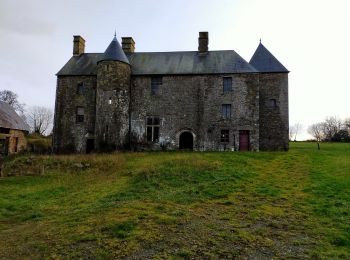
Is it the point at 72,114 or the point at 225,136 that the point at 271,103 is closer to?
the point at 225,136

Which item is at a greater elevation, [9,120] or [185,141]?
[9,120]

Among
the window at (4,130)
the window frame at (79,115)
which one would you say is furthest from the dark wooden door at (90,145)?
the window at (4,130)

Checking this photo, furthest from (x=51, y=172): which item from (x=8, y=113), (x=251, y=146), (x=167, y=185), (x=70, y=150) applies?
(x=8, y=113)

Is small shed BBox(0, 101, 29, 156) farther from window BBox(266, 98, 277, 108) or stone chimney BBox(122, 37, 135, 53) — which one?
window BBox(266, 98, 277, 108)

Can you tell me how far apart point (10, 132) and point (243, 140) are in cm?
2430

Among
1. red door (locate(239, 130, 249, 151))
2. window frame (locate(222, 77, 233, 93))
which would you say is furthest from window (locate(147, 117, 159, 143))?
red door (locate(239, 130, 249, 151))

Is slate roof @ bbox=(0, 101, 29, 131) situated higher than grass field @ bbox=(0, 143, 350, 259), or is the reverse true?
slate roof @ bbox=(0, 101, 29, 131)

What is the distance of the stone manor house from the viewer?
28922 mm

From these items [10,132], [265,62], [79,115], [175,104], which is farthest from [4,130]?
[265,62]

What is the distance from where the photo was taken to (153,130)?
2986 centimetres

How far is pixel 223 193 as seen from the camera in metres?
14.1

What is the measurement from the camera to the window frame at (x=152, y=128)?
97.7 ft

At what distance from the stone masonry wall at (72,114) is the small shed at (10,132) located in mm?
7258

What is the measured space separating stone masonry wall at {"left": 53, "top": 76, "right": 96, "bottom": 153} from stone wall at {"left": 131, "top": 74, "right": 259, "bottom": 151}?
4073mm
